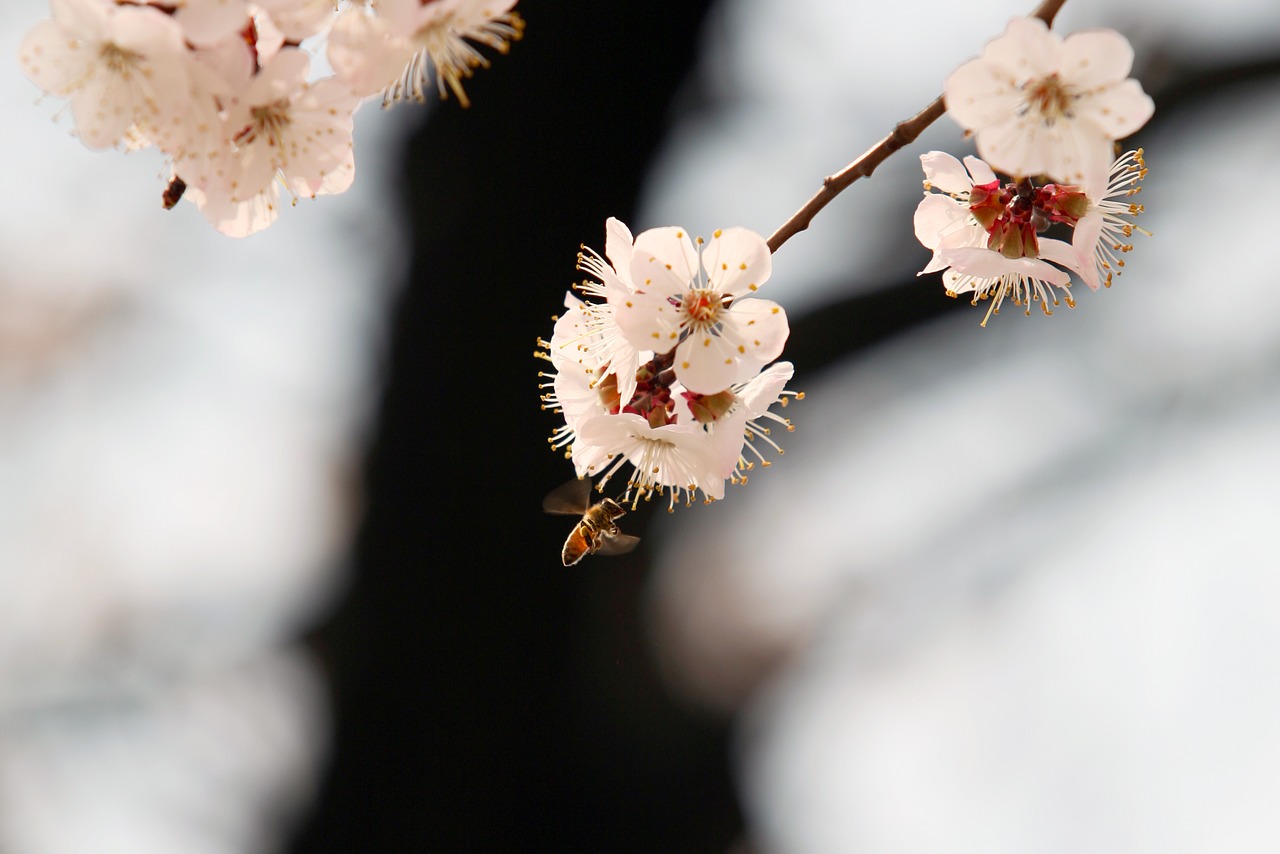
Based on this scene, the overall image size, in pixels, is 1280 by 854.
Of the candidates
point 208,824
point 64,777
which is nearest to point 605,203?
point 208,824

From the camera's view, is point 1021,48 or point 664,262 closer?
point 1021,48

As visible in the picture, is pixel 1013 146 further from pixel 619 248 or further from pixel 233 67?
pixel 233 67

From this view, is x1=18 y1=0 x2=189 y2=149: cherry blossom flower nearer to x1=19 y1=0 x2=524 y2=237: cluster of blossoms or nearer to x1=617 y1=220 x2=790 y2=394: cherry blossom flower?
x1=19 y1=0 x2=524 y2=237: cluster of blossoms

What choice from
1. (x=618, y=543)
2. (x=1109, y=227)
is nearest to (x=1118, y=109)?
(x=1109, y=227)

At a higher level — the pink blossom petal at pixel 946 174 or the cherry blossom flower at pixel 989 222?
the pink blossom petal at pixel 946 174

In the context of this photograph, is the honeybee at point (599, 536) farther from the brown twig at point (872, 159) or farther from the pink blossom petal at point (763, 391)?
the brown twig at point (872, 159)

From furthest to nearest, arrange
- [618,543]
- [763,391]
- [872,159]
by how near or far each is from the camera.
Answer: [618,543] < [763,391] < [872,159]

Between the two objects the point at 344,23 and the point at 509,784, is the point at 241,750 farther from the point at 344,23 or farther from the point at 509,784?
the point at 344,23

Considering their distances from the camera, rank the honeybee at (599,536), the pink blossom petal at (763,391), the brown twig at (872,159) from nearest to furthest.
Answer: the brown twig at (872,159)
the pink blossom petal at (763,391)
the honeybee at (599,536)

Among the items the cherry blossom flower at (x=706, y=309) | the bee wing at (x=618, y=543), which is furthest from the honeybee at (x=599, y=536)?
the cherry blossom flower at (x=706, y=309)
